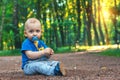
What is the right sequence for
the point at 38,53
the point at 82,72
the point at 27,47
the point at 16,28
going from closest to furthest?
the point at 38,53
the point at 27,47
the point at 82,72
the point at 16,28

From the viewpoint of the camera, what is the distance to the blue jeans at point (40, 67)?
661 cm

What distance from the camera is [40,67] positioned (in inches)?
265

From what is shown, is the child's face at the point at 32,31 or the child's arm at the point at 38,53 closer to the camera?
the child's arm at the point at 38,53

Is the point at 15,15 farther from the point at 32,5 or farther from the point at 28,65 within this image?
the point at 28,65

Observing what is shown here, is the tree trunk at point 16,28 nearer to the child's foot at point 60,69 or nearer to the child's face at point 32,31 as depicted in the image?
the child's face at point 32,31

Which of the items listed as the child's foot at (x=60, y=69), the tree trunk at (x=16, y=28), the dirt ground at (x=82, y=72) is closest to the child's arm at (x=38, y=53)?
the child's foot at (x=60, y=69)

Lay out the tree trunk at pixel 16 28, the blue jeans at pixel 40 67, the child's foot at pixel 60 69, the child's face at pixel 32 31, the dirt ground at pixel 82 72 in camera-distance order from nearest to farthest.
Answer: the dirt ground at pixel 82 72 < the child's foot at pixel 60 69 < the blue jeans at pixel 40 67 < the child's face at pixel 32 31 < the tree trunk at pixel 16 28

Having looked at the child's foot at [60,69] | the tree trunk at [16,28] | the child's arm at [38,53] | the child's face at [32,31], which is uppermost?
the child's face at [32,31]

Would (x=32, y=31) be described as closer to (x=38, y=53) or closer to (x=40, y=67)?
(x=38, y=53)

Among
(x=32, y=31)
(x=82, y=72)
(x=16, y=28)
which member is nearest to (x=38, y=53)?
(x=32, y=31)

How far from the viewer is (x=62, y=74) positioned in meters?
6.49

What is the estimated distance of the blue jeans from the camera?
6.61 metres

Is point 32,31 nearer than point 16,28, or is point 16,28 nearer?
point 32,31

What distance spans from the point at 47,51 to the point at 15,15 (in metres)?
19.9
